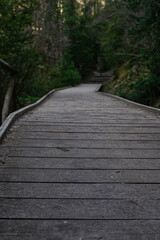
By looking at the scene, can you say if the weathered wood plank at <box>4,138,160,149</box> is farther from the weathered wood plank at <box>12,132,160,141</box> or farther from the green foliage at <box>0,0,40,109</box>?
the green foliage at <box>0,0,40,109</box>

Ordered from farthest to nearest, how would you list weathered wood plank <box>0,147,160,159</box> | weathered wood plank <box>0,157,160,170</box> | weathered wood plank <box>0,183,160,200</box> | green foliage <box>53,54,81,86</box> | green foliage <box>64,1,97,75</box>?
green foliage <box>64,1,97,75</box>
green foliage <box>53,54,81,86</box>
weathered wood plank <box>0,147,160,159</box>
weathered wood plank <box>0,157,160,170</box>
weathered wood plank <box>0,183,160,200</box>

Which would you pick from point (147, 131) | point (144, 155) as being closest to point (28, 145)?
point (144, 155)

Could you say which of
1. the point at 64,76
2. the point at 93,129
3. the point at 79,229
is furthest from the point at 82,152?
the point at 64,76

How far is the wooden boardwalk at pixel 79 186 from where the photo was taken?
1407 millimetres

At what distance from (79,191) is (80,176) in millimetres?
280

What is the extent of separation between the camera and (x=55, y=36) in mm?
26359

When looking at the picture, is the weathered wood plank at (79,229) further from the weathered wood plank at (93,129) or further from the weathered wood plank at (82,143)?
the weathered wood plank at (93,129)

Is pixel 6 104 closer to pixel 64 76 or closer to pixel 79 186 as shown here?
pixel 79 186

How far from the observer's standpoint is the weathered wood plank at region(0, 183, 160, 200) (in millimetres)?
1756

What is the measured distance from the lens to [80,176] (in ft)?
6.93

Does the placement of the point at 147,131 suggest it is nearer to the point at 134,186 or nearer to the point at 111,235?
the point at 134,186

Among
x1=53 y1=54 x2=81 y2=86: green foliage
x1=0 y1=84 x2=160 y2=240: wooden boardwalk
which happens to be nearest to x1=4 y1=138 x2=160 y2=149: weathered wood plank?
x1=0 y1=84 x2=160 y2=240: wooden boardwalk

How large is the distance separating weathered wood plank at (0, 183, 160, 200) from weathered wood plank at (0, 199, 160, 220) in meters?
0.06

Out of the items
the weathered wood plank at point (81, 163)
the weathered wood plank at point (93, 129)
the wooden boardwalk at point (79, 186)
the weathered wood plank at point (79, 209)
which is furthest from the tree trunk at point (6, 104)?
the weathered wood plank at point (79, 209)
